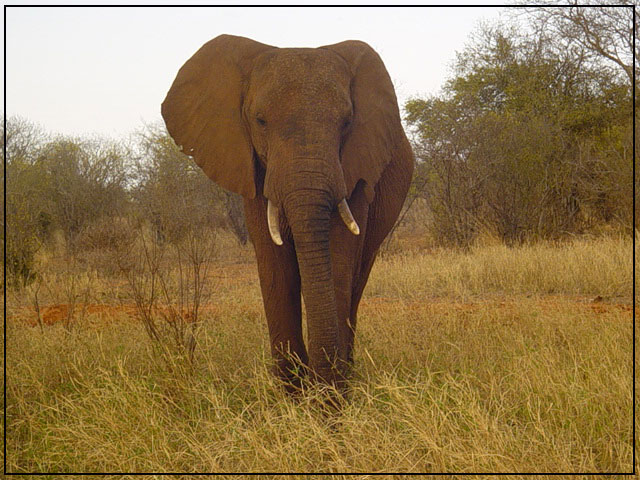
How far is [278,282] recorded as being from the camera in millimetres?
4039

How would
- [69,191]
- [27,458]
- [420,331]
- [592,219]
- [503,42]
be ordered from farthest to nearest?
[503,42] < [592,219] < [69,191] < [420,331] < [27,458]

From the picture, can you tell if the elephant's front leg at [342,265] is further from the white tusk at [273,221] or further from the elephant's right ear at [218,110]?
the elephant's right ear at [218,110]

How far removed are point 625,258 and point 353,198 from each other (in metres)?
5.87

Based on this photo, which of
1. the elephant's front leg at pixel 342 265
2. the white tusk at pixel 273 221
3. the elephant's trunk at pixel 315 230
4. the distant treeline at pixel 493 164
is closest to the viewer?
the elephant's trunk at pixel 315 230

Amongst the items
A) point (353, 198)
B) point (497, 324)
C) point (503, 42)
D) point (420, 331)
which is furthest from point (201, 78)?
point (503, 42)

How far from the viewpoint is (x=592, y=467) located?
2.90m

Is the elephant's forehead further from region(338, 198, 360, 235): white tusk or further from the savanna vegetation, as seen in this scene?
the savanna vegetation

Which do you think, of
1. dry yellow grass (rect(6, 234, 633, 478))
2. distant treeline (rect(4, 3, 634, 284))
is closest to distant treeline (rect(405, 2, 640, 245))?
distant treeline (rect(4, 3, 634, 284))

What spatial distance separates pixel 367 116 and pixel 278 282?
1.10 m

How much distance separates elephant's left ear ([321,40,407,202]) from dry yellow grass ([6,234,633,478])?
3.59 ft

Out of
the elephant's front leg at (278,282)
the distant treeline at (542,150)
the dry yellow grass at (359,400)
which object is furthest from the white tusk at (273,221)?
the distant treeline at (542,150)

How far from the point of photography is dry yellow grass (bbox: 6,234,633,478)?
3.02m

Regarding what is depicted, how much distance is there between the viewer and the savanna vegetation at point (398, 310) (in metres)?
3.21

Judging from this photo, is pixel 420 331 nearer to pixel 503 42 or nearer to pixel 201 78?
pixel 201 78
